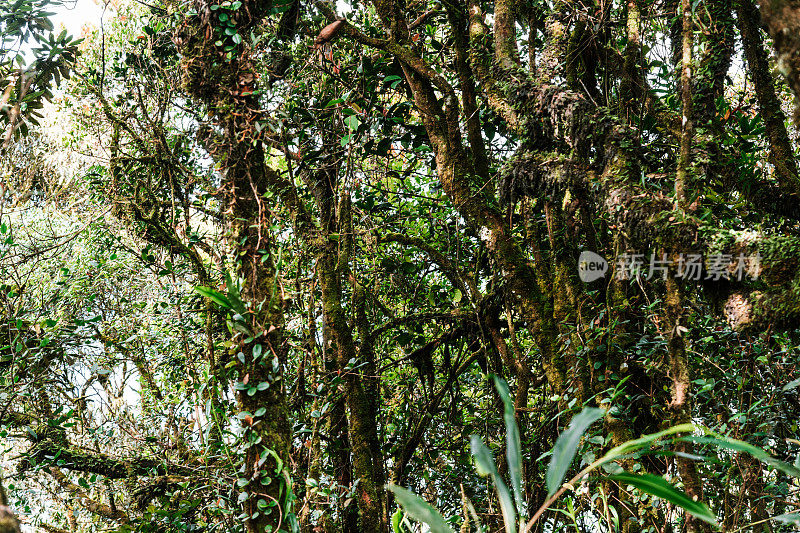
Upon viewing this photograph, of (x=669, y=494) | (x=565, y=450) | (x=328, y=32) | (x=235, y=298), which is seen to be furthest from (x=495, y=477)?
(x=328, y=32)

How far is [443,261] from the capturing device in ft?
12.5

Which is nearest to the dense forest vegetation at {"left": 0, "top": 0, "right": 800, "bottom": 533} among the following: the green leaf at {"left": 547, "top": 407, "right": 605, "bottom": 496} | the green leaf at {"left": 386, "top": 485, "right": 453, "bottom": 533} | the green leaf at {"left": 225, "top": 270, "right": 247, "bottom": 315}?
the green leaf at {"left": 225, "top": 270, "right": 247, "bottom": 315}

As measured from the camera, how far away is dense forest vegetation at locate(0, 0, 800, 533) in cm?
233

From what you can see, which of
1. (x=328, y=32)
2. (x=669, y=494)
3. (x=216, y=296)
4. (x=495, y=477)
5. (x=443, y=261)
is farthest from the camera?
(x=443, y=261)

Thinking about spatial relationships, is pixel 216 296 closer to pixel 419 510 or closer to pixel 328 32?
pixel 419 510

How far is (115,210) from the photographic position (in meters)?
3.73

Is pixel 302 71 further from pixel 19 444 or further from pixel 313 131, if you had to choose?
pixel 19 444

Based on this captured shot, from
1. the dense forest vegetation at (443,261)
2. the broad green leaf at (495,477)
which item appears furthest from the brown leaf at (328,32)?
the broad green leaf at (495,477)

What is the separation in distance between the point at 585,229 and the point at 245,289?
1.88 metres

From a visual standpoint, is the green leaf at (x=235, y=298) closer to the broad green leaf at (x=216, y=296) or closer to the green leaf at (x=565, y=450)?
the broad green leaf at (x=216, y=296)

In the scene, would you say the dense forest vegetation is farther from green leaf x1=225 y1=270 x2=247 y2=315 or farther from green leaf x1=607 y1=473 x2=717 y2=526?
green leaf x1=607 y1=473 x2=717 y2=526

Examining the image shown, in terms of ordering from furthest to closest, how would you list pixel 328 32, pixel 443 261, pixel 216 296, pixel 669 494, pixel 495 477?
pixel 443 261, pixel 328 32, pixel 216 296, pixel 495 477, pixel 669 494

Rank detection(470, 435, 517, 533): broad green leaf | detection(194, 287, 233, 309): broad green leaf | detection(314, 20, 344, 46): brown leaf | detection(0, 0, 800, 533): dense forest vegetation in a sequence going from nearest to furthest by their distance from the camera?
detection(470, 435, 517, 533): broad green leaf
detection(194, 287, 233, 309): broad green leaf
detection(0, 0, 800, 533): dense forest vegetation
detection(314, 20, 344, 46): brown leaf

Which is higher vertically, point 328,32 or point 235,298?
point 328,32
